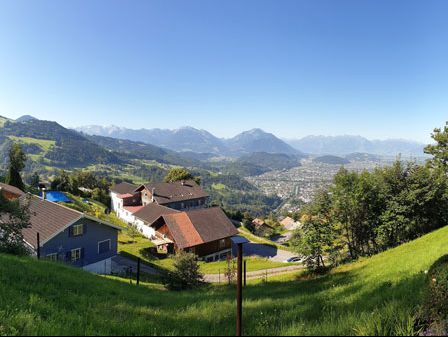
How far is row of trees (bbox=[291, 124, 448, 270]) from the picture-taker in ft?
86.6

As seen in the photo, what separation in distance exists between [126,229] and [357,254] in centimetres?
3932

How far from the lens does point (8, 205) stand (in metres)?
17.9

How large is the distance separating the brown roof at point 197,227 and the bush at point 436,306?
39199 mm

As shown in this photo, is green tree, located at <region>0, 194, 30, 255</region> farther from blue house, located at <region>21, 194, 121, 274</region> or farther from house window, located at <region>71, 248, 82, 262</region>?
house window, located at <region>71, 248, 82, 262</region>

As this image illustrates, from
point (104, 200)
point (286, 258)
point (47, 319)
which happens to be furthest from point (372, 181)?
point (104, 200)

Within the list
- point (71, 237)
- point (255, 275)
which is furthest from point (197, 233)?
point (71, 237)

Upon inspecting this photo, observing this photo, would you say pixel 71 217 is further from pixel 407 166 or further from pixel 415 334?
pixel 407 166

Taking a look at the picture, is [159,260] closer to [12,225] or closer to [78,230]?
[78,230]

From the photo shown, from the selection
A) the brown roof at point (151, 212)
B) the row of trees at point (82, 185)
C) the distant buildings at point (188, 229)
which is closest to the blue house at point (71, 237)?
the distant buildings at point (188, 229)

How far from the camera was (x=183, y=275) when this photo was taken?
66.7ft

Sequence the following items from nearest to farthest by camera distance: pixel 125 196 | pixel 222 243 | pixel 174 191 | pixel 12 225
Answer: pixel 12 225 < pixel 222 243 < pixel 174 191 < pixel 125 196

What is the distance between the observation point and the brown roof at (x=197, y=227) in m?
44.7

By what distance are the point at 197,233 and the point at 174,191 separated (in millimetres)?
30703

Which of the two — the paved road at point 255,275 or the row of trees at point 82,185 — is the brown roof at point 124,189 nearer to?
the row of trees at point 82,185
